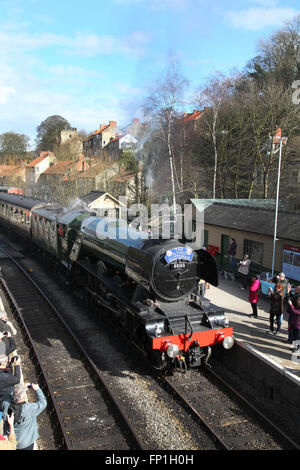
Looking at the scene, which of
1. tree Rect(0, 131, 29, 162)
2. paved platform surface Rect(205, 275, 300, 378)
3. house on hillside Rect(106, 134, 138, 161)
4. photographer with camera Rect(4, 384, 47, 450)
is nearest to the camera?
photographer with camera Rect(4, 384, 47, 450)

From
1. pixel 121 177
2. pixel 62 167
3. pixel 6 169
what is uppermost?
pixel 6 169

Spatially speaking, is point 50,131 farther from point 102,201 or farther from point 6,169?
point 102,201

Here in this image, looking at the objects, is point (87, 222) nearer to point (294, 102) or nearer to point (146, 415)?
point (146, 415)

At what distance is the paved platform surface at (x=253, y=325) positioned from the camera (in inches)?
311

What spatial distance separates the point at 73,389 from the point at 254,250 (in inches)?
334

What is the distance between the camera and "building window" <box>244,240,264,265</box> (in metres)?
12.8

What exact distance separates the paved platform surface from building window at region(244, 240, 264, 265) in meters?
1.18

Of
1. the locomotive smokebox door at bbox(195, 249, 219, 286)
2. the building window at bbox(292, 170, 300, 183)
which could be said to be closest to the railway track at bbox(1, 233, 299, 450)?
the locomotive smokebox door at bbox(195, 249, 219, 286)

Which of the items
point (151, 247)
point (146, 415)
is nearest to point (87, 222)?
point (151, 247)

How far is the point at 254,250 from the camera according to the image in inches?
517

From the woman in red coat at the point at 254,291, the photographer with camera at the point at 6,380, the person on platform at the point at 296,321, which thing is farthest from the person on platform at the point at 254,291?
the photographer with camera at the point at 6,380

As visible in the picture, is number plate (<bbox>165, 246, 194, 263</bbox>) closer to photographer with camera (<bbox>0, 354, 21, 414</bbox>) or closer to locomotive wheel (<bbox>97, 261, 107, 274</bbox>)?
locomotive wheel (<bbox>97, 261, 107, 274</bbox>)

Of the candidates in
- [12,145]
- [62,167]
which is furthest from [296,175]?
[12,145]

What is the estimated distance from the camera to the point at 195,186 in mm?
24484
